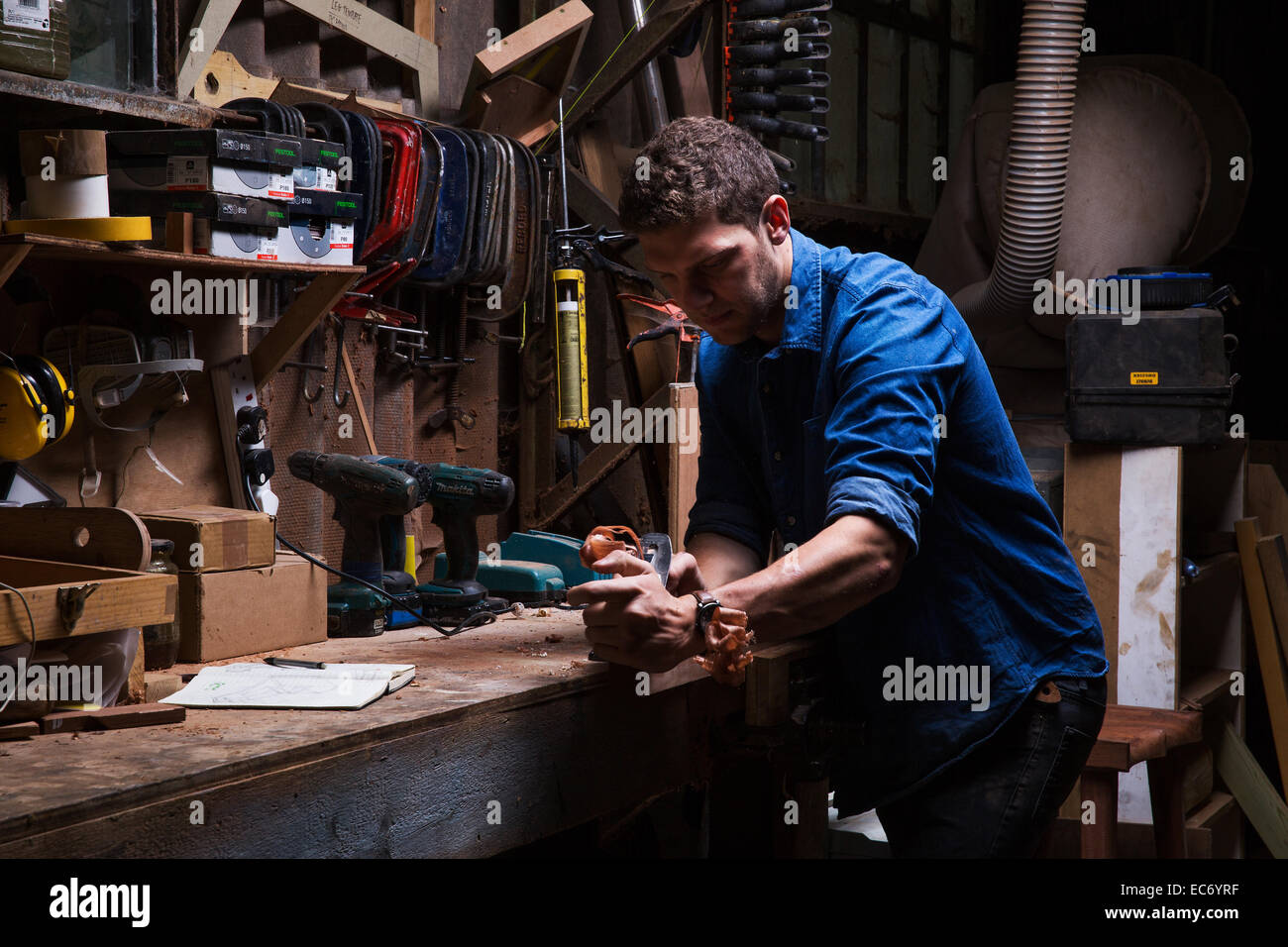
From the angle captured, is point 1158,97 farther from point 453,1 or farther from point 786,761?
point 786,761

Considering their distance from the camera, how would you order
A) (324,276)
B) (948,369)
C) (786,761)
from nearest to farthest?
(948,369)
(786,761)
(324,276)

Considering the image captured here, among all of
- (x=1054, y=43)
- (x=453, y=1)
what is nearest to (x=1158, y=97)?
(x=1054, y=43)

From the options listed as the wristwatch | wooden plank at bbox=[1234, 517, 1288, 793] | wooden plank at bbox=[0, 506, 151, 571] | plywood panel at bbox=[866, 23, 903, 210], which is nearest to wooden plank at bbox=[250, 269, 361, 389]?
wooden plank at bbox=[0, 506, 151, 571]

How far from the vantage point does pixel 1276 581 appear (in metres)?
4.24

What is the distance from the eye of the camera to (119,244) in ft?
6.97

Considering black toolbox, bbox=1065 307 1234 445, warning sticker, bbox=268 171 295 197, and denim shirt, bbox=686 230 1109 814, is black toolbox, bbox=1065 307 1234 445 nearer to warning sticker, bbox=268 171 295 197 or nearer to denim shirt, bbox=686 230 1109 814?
denim shirt, bbox=686 230 1109 814

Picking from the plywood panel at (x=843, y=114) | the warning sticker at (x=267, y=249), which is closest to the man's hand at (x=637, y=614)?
the warning sticker at (x=267, y=249)

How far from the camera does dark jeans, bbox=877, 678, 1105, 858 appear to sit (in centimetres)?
190

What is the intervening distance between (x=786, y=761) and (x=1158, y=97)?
4.14 m

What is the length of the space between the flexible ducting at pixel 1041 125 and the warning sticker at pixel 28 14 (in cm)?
352
